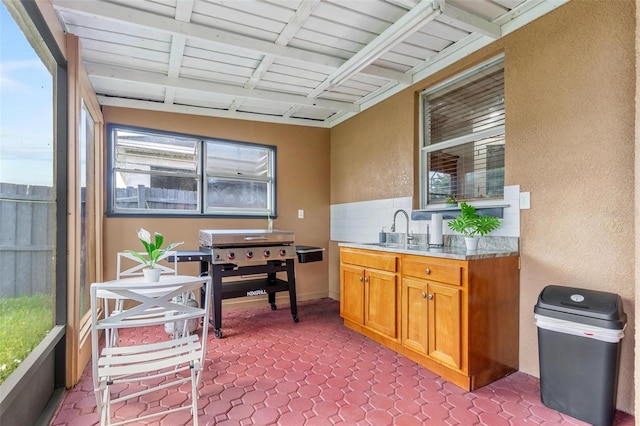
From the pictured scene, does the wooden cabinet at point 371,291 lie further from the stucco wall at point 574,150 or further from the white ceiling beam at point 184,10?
the white ceiling beam at point 184,10

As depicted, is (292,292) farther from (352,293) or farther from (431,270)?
(431,270)

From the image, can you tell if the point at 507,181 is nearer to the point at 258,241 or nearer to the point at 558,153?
the point at 558,153

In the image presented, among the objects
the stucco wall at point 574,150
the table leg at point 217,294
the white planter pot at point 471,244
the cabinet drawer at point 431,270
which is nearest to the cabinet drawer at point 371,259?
the cabinet drawer at point 431,270

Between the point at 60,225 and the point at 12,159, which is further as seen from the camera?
the point at 60,225

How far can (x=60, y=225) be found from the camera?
2.20 meters

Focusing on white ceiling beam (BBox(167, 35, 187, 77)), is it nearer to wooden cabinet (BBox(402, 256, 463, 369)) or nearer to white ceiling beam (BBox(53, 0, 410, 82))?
white ceiling beam (BBox(53, 0, 410, 82))

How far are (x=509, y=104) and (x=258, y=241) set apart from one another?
255 centimetres

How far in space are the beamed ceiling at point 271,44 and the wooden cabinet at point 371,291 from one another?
169cm

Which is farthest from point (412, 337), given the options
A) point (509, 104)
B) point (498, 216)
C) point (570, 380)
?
point (509, 104)

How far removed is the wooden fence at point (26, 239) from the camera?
1588mm

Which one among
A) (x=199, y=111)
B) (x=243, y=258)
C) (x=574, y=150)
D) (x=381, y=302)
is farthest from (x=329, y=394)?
(x=199, y=111)

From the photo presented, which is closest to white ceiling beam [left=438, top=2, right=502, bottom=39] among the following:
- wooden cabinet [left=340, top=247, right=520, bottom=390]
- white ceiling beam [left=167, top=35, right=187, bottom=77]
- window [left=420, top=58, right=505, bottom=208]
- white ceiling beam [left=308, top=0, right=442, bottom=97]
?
white ceiling beam [left=308, top=0, right=442, bottom=97]

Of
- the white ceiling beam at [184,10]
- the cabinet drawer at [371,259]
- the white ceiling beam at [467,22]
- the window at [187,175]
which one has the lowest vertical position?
the cabinet drawer at [371,259]

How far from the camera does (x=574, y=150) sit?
214 cm
